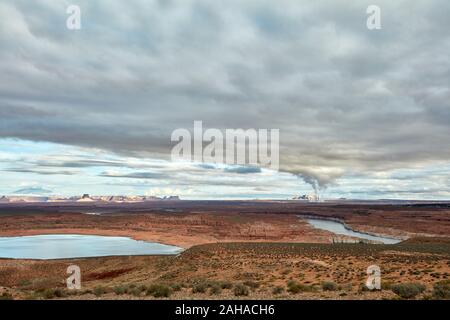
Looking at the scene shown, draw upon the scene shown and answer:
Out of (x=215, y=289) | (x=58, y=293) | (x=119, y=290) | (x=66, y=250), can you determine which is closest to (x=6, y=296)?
(x=58, y=293)

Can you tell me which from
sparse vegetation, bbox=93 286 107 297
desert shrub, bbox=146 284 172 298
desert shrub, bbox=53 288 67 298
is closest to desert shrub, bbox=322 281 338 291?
desert shrub, bbox=146 284 172 298

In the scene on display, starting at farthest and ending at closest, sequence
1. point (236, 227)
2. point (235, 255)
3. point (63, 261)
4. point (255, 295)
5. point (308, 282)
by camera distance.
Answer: point (236, 227) → point (63, 261) → point (235, 255) → point (308, 282) → point (255, 295)

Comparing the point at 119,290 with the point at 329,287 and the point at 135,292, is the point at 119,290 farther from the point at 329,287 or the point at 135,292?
the point at 329,287

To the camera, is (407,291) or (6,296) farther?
(6,296)
